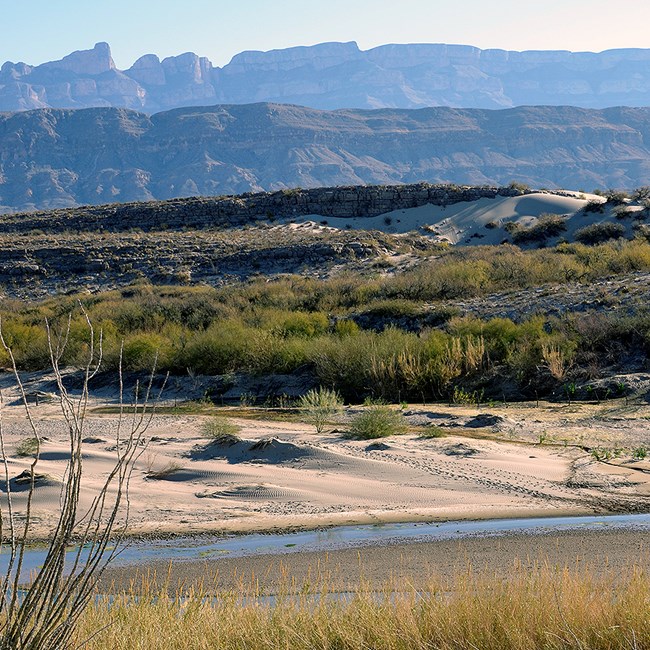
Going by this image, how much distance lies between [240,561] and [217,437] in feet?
17.9

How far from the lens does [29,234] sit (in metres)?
58.4

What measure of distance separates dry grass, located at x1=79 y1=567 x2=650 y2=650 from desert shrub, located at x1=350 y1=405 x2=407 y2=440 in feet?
28.0

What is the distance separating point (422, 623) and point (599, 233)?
38.1 metres

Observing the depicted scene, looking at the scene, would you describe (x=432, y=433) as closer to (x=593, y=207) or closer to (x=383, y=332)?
(x=383, y=332)

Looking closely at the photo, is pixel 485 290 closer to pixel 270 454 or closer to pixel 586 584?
pixel 270 454

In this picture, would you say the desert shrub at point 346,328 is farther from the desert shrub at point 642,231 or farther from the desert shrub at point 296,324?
the desert shrub at point 642,231

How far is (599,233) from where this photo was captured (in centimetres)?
4322

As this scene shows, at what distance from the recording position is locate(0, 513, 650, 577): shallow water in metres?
10.6

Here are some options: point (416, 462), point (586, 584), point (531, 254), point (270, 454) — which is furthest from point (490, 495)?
point (531, 254)

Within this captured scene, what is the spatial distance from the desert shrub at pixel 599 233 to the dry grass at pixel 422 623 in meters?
37.0

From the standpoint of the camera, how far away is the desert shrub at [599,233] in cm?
4300

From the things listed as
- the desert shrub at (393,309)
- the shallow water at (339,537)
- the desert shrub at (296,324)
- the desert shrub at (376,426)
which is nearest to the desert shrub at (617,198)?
the desert shrub at (393,309)

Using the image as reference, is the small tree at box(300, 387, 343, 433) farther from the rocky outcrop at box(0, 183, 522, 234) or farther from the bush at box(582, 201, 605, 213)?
the rocky outcrop at box(0, 183, 522, 234)

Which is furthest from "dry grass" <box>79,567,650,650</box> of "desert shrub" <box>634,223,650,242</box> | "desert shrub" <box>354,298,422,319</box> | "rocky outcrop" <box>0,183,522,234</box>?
"rocky outcrop" <box>0,183,522,234</box>
